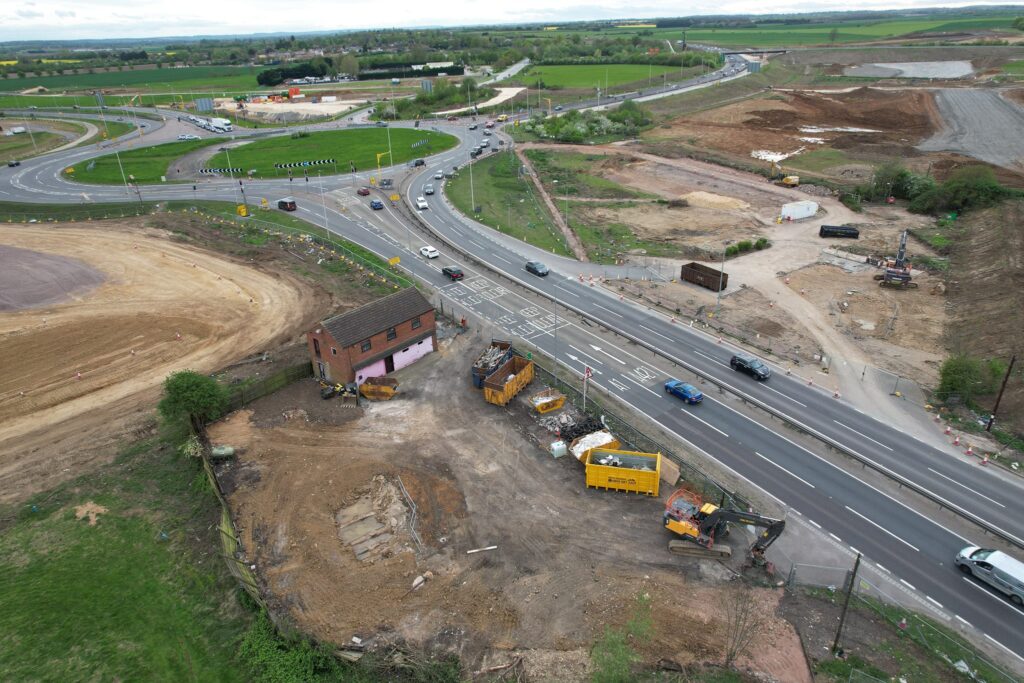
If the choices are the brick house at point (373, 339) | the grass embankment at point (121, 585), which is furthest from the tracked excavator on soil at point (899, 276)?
the grass embankment at point (121, 585)

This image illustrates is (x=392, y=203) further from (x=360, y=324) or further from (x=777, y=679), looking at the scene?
(x=777, y=679)

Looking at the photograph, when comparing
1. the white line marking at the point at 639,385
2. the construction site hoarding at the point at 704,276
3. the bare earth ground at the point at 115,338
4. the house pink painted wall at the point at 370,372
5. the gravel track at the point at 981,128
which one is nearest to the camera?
the bare earth ground at the point at 115,338

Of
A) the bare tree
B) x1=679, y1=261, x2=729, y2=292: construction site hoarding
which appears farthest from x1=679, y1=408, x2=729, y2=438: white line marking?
x1=679, y1=261, x2=729, y2=292: construction site hoarding

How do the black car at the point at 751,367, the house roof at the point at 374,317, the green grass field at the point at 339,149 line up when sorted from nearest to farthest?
the house roof at the point at 374,317, the black car at the point at 751,367, the green grass field at the point at 339,149

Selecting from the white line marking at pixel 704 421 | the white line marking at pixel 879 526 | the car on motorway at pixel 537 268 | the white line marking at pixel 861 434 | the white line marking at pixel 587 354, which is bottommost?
the white line marking at pixel 861 434

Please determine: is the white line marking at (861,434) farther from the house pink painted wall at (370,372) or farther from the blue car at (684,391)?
the house pink painted wall at (370,372)

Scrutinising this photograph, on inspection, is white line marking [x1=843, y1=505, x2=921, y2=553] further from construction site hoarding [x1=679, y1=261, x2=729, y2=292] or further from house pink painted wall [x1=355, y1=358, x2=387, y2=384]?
house pink painted wall [x1=355, y1=358, x2=387, y2=384]

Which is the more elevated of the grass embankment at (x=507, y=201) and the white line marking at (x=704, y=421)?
the grass embankment at (x=507, y=201)
